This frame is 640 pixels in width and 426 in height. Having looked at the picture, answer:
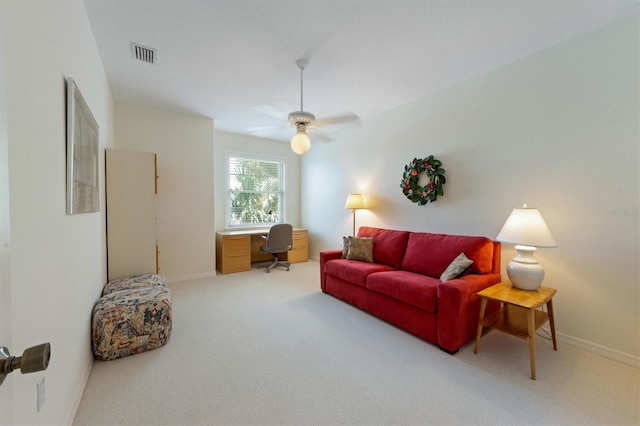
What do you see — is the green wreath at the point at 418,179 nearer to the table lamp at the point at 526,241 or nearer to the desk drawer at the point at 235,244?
the table lamp at the point at 526,241

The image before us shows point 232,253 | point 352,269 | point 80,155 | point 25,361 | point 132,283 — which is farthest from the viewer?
point 232,253

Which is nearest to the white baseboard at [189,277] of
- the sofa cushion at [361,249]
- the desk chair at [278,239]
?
the desk chair at [278,239]

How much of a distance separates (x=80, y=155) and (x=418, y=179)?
11.0 ft

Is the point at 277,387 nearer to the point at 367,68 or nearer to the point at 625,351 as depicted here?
the point at 625,351

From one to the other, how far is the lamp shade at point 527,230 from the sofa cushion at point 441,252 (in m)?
0.39

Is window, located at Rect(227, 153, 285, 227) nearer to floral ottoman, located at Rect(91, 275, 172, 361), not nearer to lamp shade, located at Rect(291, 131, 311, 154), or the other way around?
lamp shade, located at Rect(291, 131, 311, 154)

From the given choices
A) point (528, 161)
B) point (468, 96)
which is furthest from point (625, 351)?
point (468, 96)

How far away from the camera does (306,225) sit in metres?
5.78

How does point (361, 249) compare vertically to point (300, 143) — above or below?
below

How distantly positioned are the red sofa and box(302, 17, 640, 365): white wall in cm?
35

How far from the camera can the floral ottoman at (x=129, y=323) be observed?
80.0 inches

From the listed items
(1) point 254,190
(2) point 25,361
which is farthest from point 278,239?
(2) point 25,361

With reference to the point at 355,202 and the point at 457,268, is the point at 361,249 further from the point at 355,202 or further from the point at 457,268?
the point at 457,268

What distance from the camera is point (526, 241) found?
2094 mm
